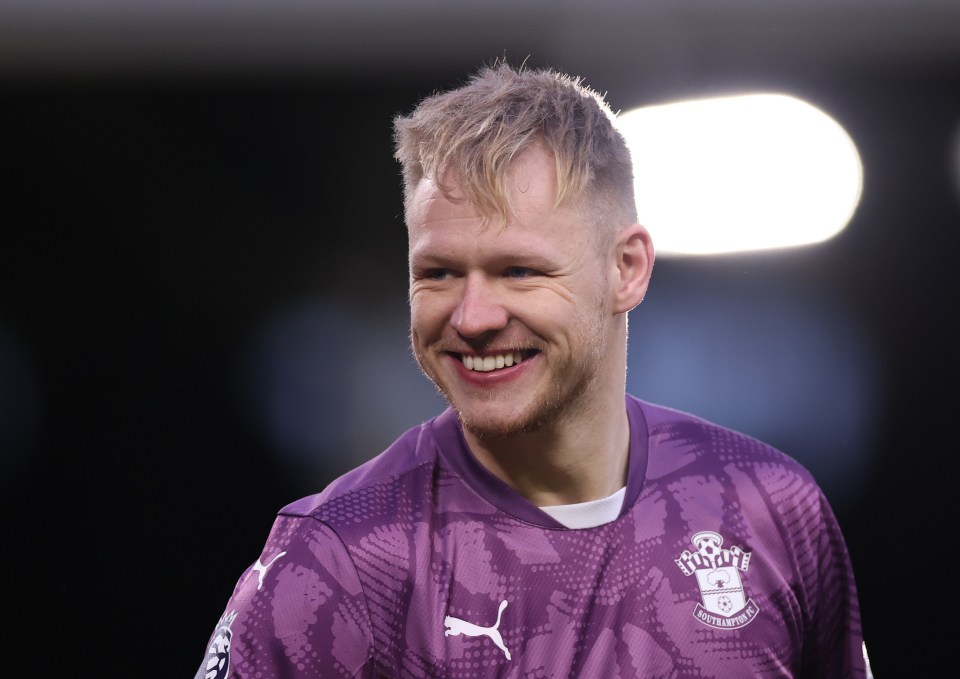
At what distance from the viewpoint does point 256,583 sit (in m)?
1.49

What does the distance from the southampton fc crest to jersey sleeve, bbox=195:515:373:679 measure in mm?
571

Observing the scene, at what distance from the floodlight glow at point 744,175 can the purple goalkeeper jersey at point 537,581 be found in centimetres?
125

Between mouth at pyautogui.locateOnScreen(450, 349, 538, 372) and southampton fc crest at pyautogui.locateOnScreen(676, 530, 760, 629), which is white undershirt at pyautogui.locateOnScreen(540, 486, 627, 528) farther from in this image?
mouth at pyautogui.locateOnScreen(450, 349, 538, 372)

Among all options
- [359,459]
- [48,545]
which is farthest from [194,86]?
[48,545]

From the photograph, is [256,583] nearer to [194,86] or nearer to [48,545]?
[48,545]

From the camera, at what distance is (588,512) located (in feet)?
5.38

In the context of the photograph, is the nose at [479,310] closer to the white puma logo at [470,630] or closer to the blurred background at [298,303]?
the white puma logo at [470,630]

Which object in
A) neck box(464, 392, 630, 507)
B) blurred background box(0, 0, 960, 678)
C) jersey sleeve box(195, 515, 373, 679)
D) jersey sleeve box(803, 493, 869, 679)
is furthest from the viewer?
blurred background box(0, 0, 960, 678)

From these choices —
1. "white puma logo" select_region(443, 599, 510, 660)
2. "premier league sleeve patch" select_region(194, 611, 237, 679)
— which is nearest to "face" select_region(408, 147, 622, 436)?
"white puma logo" select_region(443, 599, 510, 660)

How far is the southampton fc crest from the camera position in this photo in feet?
5.28

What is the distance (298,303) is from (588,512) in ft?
5.06

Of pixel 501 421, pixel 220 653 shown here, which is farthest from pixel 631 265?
pixel 220 653

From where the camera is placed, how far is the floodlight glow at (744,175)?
2.87 meters

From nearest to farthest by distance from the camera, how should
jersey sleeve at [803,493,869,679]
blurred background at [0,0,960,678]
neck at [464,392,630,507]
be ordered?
neck at [464,392,630,507], jersey sleeve at [803,493,869,679], blurred background at [0,0,960,678]
